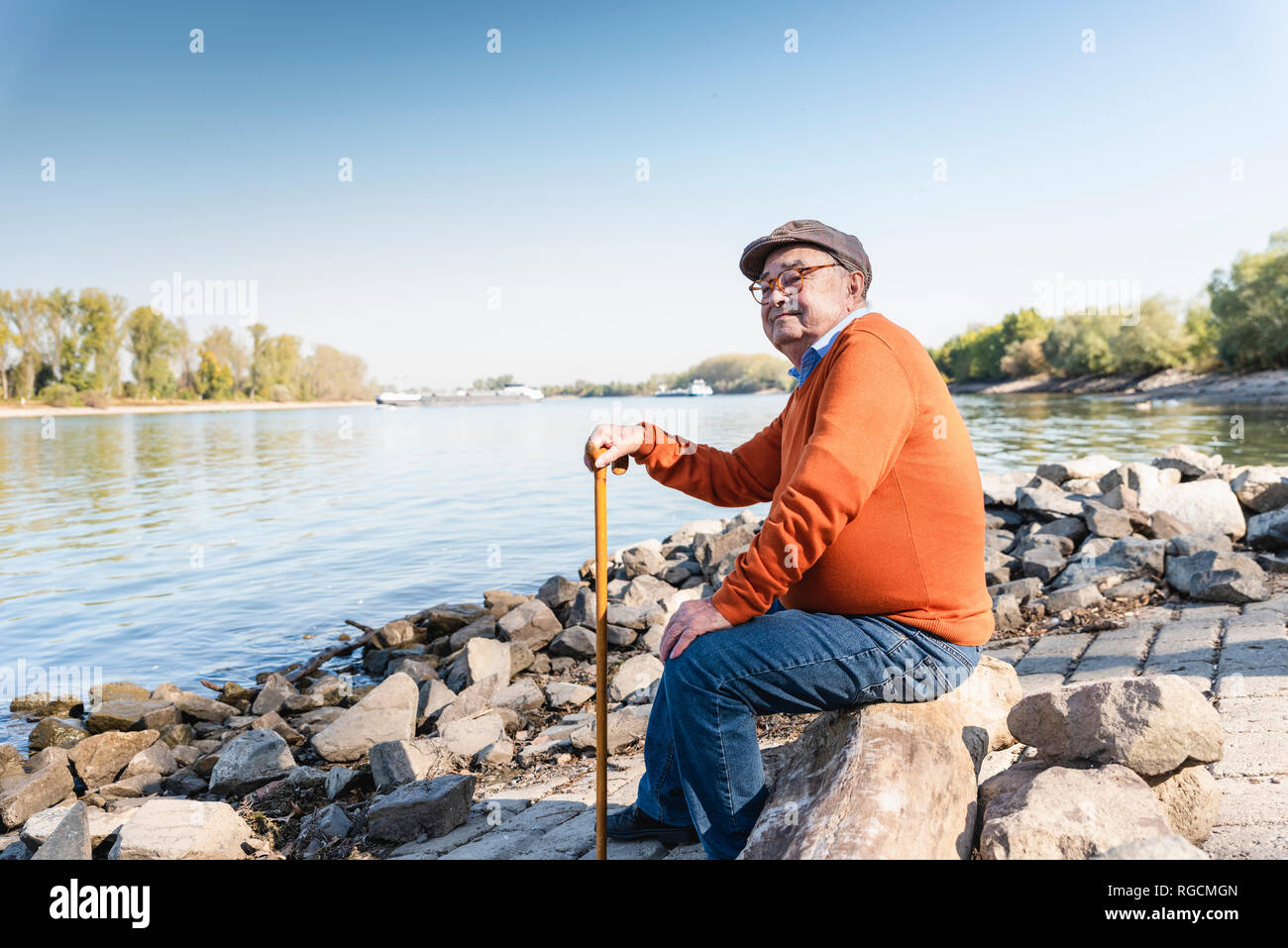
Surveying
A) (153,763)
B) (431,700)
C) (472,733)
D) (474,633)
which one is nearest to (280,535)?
(474,633)

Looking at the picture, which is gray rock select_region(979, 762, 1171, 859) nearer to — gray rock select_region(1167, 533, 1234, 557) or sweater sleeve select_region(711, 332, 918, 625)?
sweater sleeve select_region(711, 332, 918, 625)

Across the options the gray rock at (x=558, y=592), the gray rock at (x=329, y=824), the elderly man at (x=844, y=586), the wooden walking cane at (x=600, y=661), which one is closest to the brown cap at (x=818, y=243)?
the elderly man at (x=844, y=586)

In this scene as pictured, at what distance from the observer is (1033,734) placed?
9.42 feet

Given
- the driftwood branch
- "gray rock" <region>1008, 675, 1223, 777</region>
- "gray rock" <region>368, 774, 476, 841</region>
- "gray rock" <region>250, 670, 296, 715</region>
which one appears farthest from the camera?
the driftwood branch

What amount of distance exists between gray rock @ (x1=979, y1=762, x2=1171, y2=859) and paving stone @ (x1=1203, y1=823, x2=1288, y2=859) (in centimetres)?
25

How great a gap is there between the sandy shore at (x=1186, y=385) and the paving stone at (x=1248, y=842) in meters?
44.9

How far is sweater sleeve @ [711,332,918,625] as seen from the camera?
2.47m

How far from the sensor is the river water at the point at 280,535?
978 cm

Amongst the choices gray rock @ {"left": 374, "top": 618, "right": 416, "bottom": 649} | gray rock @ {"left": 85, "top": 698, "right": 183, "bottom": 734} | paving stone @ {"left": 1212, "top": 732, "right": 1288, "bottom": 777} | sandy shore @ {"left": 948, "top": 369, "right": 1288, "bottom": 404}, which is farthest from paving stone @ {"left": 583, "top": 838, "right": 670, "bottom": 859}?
sandy shore @ {"left": 948, "top": 369, "right": 1288, "bottom": 404}

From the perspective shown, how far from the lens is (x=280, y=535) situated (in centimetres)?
1585

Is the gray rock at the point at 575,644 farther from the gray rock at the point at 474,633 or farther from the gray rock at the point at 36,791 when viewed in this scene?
the gray rock at the point at 36,791
